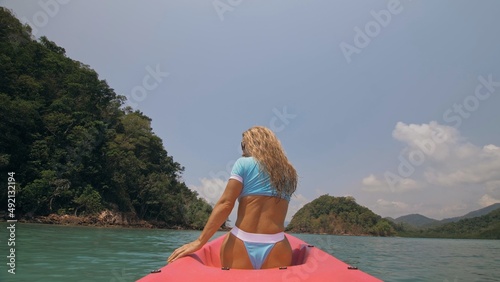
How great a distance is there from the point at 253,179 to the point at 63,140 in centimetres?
4000

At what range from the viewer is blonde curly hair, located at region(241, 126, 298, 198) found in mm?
2570

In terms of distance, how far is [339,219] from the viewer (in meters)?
132

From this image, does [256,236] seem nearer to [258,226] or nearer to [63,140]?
[258,226]

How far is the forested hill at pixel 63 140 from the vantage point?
3316 cm

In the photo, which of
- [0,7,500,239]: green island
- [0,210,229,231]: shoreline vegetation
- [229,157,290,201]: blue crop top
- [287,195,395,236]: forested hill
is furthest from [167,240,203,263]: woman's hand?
[287,195,395,236]: forested hill

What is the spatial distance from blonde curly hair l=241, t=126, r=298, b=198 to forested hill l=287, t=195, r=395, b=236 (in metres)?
130

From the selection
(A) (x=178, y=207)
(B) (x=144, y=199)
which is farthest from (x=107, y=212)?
(A) (x=178, y=207)

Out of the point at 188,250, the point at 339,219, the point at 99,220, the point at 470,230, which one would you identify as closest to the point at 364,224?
the point at 339,219

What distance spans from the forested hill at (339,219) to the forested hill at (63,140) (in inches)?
3498

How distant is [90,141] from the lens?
4009cm

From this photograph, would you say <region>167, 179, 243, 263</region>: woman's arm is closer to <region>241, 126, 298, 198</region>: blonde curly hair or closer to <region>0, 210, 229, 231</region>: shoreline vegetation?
<region>241, 126, 298, 198</region>: blonde curly hair

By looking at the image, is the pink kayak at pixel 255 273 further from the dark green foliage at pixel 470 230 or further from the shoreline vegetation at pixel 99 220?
the dark green foliage at pixel 470 230

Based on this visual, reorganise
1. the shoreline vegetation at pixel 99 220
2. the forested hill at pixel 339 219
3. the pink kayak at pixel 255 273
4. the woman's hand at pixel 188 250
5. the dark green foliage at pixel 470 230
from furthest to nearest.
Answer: the forested hill at pixel 339 219
the dark green foliage at pixel 470 230
the shoreline vegetation at pixel 99 220
the woman's hand at pixel 188 250
the pink kayak at pixel 255 273

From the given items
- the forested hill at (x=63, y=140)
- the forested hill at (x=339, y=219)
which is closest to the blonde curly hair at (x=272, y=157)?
the forested hill at (x=63, y=140)
